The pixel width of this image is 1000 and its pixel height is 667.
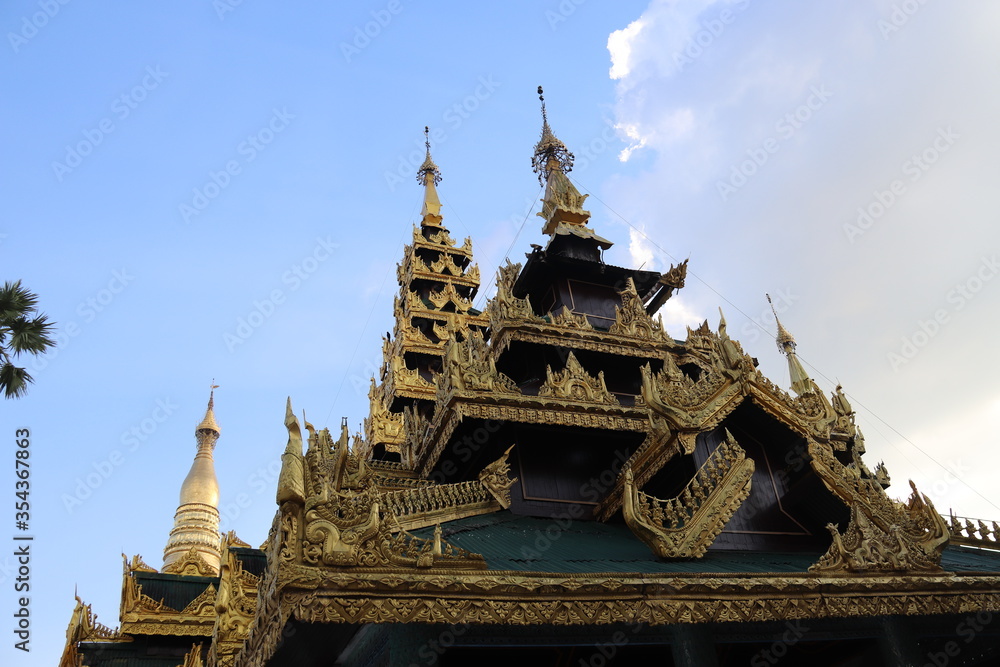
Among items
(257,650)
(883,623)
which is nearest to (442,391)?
(257,650)

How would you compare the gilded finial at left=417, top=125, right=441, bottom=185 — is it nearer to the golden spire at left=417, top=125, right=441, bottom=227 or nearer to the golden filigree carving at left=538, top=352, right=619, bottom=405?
the golden spire at left=417, top=125, right=441, bottom=227

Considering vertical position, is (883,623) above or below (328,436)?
below

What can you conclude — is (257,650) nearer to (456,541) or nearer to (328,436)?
(456,541)

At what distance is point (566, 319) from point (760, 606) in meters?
9.44

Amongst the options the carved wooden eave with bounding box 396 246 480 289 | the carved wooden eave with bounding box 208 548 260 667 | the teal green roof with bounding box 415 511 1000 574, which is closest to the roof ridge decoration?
the teal green roof with bounding box 415 511 1000 574

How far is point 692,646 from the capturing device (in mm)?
9008

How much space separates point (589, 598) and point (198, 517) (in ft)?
110

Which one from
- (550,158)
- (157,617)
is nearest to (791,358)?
(550,158)

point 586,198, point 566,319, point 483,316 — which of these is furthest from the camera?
point 483,316

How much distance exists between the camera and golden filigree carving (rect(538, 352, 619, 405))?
15.2 meters

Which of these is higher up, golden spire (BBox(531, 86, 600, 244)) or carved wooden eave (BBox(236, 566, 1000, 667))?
golden spire (BBox(531, 86, 600, 244))

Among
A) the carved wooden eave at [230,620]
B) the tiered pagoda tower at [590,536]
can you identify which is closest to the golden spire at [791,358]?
the tiered pagoda tower at [590,536]

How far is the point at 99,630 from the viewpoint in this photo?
1778cm

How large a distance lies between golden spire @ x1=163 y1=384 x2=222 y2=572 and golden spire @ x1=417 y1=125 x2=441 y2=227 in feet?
54.7
